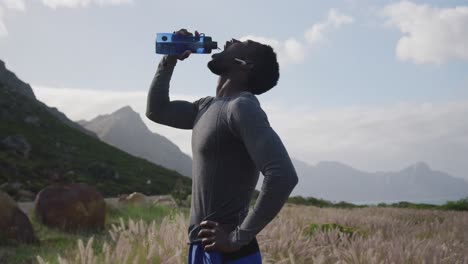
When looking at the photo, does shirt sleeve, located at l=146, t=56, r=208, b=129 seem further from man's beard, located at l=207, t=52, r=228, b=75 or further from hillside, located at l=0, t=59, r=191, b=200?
hillside, located at l=0, t=59, r=191, b=200

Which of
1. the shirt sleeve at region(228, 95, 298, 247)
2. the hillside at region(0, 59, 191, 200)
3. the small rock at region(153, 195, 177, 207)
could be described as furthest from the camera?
the hillside at region(0, 59, 191, 200)

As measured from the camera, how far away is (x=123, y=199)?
18.7 meters

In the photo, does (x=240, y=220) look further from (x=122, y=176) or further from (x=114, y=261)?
(x=122, y=176)

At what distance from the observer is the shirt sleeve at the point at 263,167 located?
221cm

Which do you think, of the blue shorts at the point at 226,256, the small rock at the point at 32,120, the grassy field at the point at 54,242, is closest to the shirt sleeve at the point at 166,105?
the blue shorts at the point at 226,256

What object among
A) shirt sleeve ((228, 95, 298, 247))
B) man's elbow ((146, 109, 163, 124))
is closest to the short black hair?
shirt sleeve ((228, 95, 298, 247))

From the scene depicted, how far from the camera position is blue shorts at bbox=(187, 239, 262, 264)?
7.92 feet

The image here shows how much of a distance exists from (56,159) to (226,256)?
41.8 meters

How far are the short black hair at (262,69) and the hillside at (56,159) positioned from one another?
24.7m

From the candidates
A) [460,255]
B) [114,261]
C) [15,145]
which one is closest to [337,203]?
[460,255]

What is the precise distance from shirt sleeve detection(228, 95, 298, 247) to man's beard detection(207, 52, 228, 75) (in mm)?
343

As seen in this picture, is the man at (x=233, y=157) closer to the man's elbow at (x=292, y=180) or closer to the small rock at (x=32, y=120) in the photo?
the man's elbow at (x=292, y=180)

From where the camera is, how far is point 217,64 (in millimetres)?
2613

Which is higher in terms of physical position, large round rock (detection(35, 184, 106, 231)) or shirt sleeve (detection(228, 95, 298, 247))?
shirt sleeve (detection(228, 95, 298, 247))
